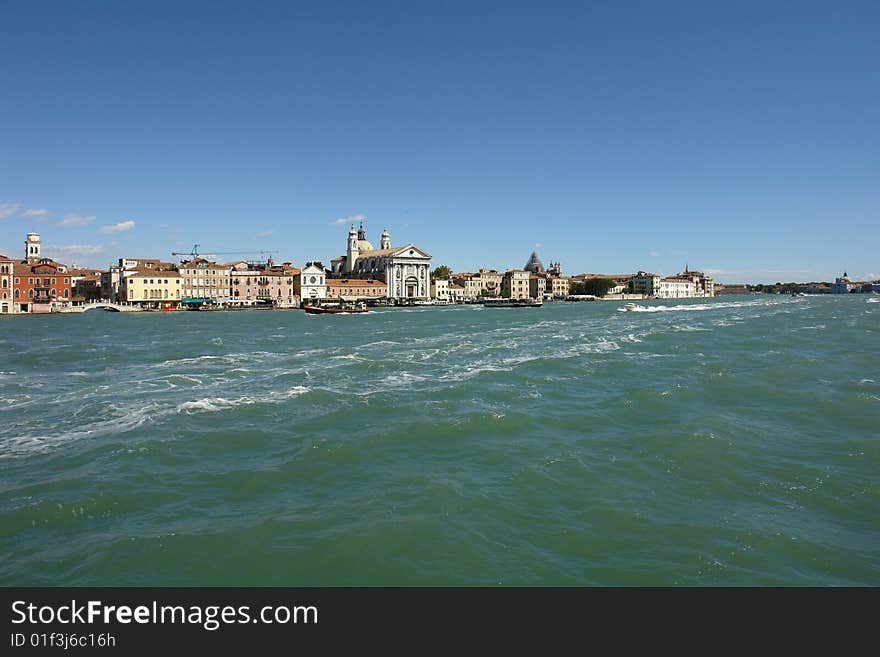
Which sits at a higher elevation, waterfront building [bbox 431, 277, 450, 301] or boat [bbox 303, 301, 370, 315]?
waterfront building [bbox 431, 277, 450, 301]

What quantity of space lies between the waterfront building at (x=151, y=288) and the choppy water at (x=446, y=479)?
6422 cm

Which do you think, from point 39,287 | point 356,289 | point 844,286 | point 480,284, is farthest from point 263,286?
point 844,286

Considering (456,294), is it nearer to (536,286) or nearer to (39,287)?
(536,286)

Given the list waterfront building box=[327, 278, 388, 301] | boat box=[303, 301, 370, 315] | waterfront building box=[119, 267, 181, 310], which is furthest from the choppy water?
waterfront building box=[327, 278, 388, 301]

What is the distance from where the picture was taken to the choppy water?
16.1 feet

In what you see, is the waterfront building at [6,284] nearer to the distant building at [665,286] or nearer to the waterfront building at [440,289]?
the waterfront building at [440,289]

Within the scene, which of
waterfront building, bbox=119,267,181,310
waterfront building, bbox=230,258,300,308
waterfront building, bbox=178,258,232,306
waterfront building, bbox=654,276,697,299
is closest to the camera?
waterfront building, bbox=119,267,181,310

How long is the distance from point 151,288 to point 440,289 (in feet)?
161

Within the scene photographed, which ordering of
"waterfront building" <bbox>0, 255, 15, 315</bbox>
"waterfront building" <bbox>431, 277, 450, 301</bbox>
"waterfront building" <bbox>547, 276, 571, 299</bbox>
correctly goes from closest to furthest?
1. "waterfront building" <bbox>0, 255, 15, 315</bbox>
2. "waterfront building" <bbox>431, 277, 450, 301</bbox>
3. "waterfront building" <bbox>547, 276, 571, 299</bbox>

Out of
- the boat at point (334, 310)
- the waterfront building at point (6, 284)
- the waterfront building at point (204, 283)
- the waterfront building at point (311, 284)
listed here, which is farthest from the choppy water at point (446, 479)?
the waterfront building at point (311, 284)

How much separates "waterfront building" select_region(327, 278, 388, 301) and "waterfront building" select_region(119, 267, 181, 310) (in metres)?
20.7

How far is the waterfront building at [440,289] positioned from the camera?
4194 inches

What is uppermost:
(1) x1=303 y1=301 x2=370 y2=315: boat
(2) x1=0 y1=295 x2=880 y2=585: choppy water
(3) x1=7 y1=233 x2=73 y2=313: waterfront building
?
(3) x1=7 y1=233 x2=73 y2=313: waterfront building

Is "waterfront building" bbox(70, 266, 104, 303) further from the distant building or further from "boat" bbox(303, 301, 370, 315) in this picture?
the distant building
